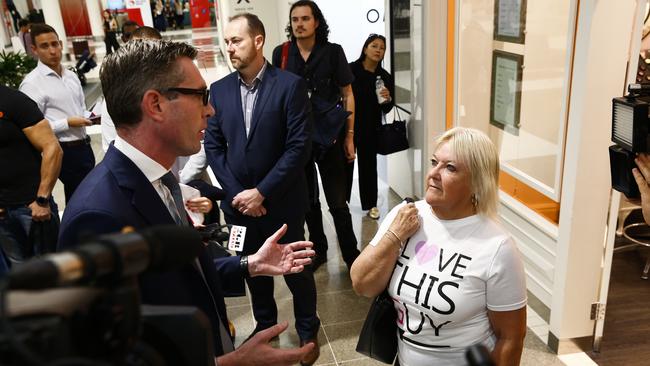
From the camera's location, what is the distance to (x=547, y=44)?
3379 millimetres

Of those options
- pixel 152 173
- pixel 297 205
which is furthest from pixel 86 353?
pixel 297 205

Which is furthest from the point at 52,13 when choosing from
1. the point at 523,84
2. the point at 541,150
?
the point at 541,150

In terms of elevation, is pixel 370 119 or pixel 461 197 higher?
pixel 461 197

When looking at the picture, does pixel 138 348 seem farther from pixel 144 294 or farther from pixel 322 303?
pixel 322 303

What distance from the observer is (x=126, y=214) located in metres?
1.33

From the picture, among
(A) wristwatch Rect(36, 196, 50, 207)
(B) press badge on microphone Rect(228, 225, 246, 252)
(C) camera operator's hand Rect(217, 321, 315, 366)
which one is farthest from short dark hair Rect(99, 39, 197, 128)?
(A) wristwatch Rect(36, 196, 50, 207)

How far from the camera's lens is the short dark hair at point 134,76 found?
4.63ft

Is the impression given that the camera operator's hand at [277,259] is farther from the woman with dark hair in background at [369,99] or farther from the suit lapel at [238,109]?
the woman with dark hair in background at [369,99]

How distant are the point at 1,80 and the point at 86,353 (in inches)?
208

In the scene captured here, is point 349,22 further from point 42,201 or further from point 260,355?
point 260,355

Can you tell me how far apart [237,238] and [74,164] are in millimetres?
2275

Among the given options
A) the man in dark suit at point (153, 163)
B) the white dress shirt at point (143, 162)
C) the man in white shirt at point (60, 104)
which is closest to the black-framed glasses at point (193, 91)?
the man in dark suit at point (153, 163)

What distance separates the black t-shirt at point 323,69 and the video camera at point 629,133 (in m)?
2.17

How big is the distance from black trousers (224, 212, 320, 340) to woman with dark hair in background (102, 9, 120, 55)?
11.9 m
